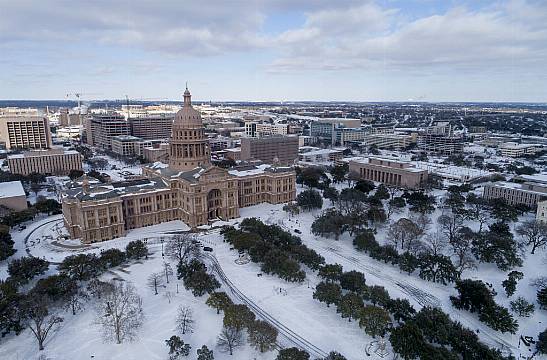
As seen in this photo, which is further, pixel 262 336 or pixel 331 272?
pixel 331 272

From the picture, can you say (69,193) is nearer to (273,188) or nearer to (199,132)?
(199,132)

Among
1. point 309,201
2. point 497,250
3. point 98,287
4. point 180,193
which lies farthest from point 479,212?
point 98,287

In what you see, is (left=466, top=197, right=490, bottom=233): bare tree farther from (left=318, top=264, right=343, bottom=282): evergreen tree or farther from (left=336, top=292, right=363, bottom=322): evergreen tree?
(left=336, top=292, right=363, bottom=322): evergreen tree

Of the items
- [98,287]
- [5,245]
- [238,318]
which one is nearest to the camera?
[238,318]

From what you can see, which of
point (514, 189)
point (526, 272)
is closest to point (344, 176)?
point (514, 189)

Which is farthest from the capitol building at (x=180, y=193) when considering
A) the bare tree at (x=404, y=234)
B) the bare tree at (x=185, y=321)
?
the bare tree at (x=404, y=234)

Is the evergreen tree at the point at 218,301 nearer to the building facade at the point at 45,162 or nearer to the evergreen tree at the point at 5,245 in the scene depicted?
the evergreen tree at the point at 5,245

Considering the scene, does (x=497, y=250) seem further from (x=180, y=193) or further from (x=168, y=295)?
(x=180, y=193)
